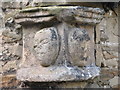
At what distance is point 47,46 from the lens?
4.81 ft

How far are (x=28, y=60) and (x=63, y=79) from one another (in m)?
0.26

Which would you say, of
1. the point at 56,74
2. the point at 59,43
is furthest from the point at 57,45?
the point at 56,74

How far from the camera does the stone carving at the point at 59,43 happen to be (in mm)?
1455

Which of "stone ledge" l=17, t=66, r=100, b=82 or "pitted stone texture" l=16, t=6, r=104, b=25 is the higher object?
"pitted stone texture" l=16, t=6, r=104, b=25

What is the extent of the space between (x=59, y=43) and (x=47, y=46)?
0.07 m

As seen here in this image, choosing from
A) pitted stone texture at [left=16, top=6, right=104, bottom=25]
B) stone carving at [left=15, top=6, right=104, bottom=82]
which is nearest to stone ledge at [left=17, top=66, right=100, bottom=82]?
stone carving at [left=15, top=6, right=104, bottom=82]

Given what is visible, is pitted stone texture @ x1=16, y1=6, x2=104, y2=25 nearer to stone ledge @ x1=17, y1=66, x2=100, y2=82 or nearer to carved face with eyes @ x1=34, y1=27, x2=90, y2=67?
carved face with eyes @ x1=34, y1=27, x2=90, y2=67

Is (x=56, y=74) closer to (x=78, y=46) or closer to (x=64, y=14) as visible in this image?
(x=78, y=46)

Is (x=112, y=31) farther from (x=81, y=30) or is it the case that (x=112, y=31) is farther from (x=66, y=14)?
(x=66, y=14)

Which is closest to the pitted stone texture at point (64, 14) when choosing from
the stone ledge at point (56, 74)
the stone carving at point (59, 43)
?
the stone carving at point (59, 43)

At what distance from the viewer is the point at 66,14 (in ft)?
4.75

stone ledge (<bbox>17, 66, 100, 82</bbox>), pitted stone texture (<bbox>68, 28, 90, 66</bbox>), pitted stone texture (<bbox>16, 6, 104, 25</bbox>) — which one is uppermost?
→ pitted stone texture (<bbox>16, 6, 104, 25</bbox>)

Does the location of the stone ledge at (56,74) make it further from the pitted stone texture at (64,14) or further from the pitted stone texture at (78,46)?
the pitted stone texture at (64,14)

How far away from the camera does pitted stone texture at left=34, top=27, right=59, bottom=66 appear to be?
147cm
